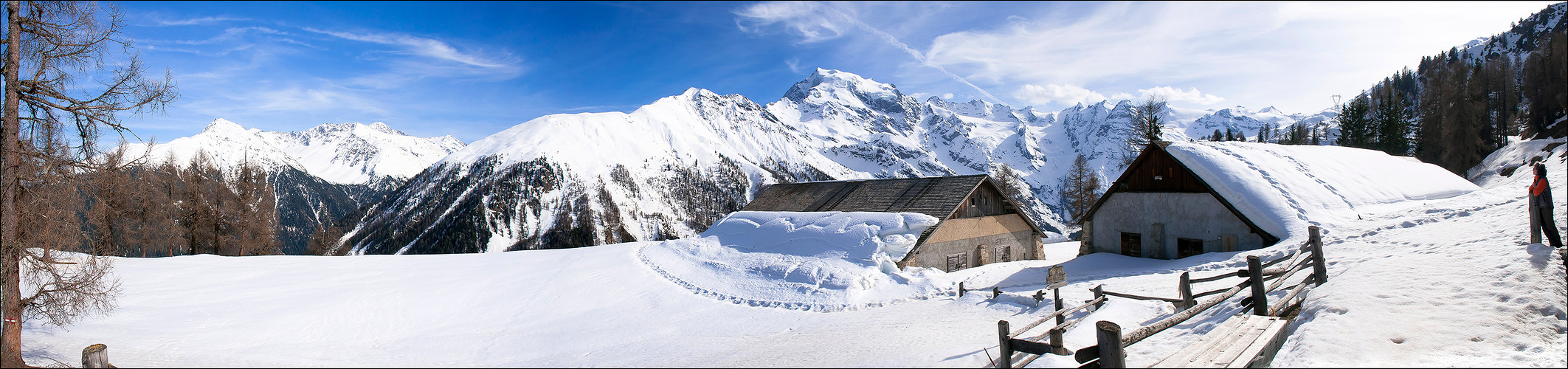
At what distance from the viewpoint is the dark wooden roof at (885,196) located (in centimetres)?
2378

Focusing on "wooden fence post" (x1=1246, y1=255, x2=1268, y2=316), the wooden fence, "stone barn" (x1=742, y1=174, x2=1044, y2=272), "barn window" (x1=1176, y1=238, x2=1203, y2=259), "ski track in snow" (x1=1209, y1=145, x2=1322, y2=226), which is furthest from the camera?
"stone barn" (x1=742, y1=174, x2=1044, y2=272)

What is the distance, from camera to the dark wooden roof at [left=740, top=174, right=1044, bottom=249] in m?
23.8

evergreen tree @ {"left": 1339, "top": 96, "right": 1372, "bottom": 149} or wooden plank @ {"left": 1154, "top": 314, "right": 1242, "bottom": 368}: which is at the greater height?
evergreen tree @ {"left": 1339, "top": 96, "right": 1372, "bottom": 149}

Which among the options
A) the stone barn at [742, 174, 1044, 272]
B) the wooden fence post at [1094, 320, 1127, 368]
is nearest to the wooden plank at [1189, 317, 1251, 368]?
the wooden fence post at [1094, 320, 1127, 368]

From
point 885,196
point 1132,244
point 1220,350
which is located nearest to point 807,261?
point 885,196

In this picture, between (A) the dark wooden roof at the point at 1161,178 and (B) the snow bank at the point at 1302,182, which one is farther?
(A) the dark wooden roof at the point at 1161,178

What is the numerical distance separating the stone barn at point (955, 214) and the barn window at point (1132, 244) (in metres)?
4.40

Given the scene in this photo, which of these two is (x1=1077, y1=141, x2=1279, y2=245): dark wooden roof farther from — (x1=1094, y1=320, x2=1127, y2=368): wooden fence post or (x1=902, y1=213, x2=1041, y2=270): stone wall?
(x1=1094, y1=320, x2=1127, y2=368): wooden fence post

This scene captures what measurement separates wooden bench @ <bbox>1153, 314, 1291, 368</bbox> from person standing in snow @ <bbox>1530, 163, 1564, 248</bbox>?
6.17 metres

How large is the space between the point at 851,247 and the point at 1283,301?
13.5 meters

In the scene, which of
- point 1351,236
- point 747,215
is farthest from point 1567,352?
point 747,215

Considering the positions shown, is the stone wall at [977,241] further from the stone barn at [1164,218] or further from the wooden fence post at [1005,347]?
the wooden fence post at [1005,347]

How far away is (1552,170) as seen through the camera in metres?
18.6

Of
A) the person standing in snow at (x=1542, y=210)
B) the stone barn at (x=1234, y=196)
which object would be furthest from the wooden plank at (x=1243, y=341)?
the stone barn at (x=1234, y=196)
